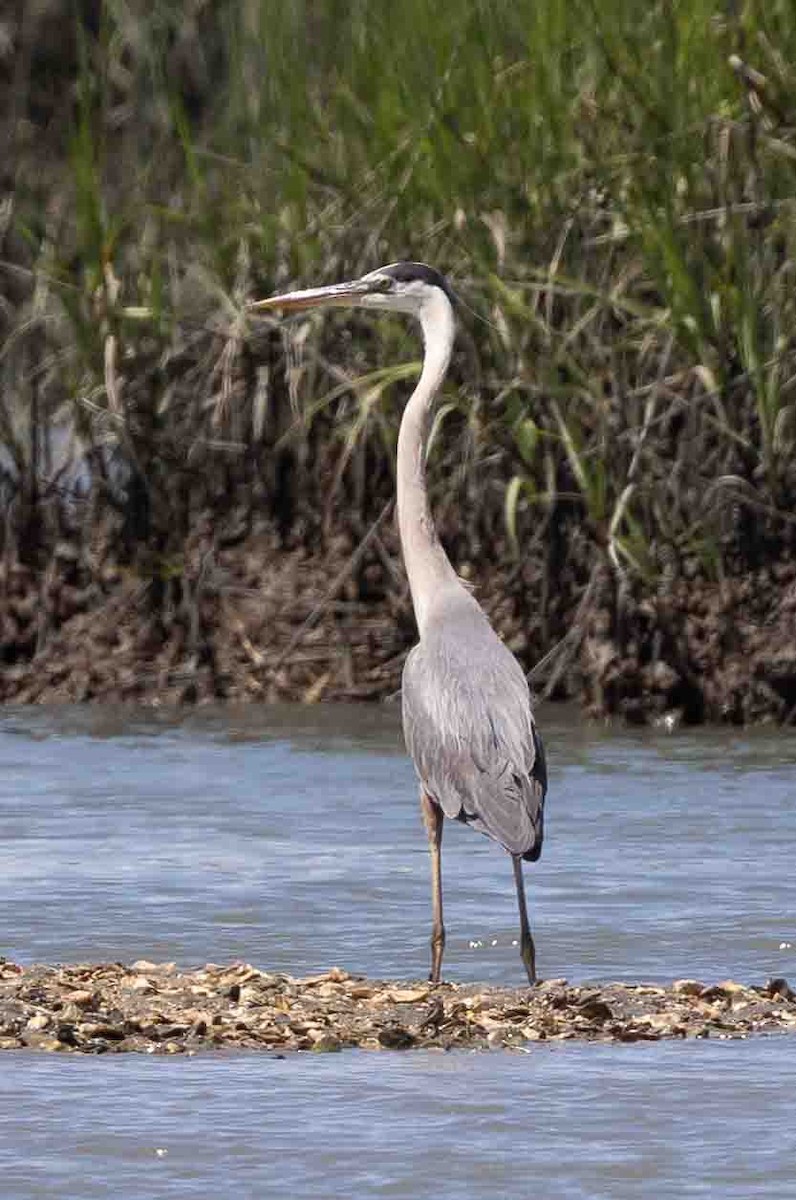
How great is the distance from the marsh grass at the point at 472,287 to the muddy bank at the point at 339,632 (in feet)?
0.53

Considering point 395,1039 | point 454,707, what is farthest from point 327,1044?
point 454,707

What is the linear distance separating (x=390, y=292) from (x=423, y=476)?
2.01ft

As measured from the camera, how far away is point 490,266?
10711 millimetres

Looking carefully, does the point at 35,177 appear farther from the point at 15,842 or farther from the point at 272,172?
the point at 15,842

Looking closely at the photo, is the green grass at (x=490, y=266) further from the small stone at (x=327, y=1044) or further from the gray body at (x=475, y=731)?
the small stone at (x=327, y=1044)

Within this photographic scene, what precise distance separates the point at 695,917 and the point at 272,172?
462cm

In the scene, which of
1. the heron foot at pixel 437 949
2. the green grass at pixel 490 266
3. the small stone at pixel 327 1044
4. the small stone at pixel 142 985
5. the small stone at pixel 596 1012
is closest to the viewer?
the small stone at pixel 327 1044

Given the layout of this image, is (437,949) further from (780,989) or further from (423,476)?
(423,476)

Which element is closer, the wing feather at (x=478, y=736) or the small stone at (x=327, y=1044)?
the small stone at (x=327, y=1044)

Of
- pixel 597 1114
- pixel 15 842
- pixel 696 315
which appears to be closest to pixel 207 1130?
pixel 597 1114

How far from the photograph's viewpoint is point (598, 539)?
1067 cm

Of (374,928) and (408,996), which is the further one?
(374,928)

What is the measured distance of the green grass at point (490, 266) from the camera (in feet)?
34.1

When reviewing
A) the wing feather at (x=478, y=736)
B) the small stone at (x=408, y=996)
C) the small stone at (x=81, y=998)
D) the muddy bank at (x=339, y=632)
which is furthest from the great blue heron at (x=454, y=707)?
the muddy bank at (x=339, y=632)
